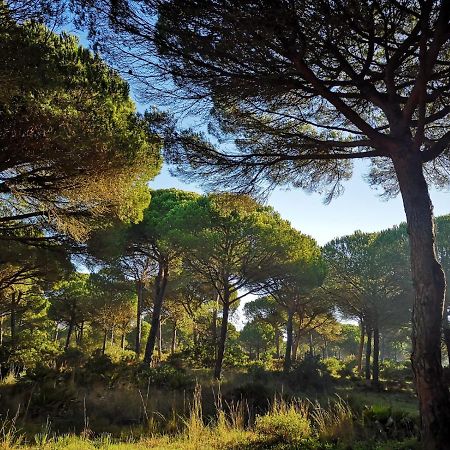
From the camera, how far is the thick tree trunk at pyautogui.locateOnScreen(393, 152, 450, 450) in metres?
3.34

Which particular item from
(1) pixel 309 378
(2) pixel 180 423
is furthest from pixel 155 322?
(2) pixel 180 423

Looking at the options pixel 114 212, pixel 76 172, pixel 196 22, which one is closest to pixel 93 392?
pixel 114 212

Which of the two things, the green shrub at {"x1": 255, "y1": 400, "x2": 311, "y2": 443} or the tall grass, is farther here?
the green shrub at {"x1": 255, "y1": 400, "x2": 311, "y2": 443}

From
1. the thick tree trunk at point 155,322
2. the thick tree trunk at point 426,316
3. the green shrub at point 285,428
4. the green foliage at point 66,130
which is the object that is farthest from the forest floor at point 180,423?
the green foliage at point 66,130

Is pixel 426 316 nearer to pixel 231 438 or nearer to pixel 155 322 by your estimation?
pixel 231 438

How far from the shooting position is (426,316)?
3537 millimetres

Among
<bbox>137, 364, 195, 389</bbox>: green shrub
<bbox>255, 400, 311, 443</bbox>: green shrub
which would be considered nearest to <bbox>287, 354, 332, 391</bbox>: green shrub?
<bbox>137, 364, 195, 389</bbox>: green shrub

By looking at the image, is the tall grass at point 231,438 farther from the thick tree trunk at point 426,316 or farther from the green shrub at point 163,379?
the green shrub at point 163,379

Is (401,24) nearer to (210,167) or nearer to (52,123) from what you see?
(210,167)

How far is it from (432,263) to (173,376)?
27.9 ft

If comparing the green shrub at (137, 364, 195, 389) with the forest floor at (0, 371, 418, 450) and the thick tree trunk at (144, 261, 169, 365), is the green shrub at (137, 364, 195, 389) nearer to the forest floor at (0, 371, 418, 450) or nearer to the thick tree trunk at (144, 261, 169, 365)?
the forest floor at (0, 371, 418, 450)

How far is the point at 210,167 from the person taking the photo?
226 inches

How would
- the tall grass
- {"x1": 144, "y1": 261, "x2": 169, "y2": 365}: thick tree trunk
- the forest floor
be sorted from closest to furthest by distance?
the tall grass
the forest floor
{"x1": 144, "y1": 261, "x2": 169, "y2": 365}: thick tree trunk

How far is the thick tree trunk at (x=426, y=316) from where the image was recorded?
334 cm
